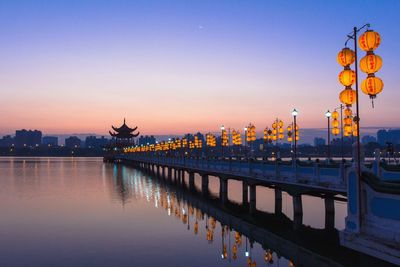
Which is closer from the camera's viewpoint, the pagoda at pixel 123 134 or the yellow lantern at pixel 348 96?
the yellow lantern at pixel 348 96

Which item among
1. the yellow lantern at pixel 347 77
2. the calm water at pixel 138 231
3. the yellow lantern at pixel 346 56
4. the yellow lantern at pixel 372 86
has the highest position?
the yellow lantern at pixel 346 56

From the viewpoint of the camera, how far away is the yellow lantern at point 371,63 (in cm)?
1630

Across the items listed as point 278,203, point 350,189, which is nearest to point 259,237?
point 278,203

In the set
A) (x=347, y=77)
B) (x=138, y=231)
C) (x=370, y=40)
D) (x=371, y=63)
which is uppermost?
(x=370, y=40)

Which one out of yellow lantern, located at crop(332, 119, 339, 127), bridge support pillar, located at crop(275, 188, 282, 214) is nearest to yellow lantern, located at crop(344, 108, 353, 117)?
yellow lantern, located at crop(332, 119, 339, 127)

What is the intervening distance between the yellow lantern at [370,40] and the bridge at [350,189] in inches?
198

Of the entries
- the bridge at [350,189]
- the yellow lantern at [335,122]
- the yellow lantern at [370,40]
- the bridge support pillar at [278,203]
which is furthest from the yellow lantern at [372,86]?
the yellow lantern at [335,122]

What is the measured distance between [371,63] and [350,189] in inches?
320

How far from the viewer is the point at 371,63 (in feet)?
53.6

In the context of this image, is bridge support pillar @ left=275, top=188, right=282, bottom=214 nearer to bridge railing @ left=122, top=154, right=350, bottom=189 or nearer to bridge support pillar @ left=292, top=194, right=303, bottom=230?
bridge railing @ left=122, top=154, right=350, bottom=189

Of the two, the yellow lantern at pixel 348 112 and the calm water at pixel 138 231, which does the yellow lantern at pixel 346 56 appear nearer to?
the calm water at pixel 138 231

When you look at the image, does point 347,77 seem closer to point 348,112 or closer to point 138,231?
point 348,112

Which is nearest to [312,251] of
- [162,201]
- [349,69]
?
[349,69]

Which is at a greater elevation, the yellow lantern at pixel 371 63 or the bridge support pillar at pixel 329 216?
the yellow lantern at pixel 371 63
